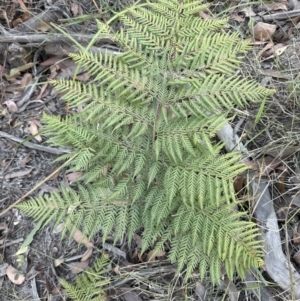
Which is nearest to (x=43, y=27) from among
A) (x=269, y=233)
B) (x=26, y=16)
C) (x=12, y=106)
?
(x=26, y=16)

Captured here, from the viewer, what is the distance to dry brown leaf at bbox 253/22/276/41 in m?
2.98

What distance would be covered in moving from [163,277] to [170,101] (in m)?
1.07

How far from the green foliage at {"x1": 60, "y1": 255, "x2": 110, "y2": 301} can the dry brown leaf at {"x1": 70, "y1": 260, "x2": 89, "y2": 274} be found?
9 cm

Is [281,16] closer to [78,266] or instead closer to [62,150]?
[62,150]

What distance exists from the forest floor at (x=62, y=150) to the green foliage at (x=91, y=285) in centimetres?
12

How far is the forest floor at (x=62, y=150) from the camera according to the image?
8.39ft

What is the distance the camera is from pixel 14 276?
9.12 ft

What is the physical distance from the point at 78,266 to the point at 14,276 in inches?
16.7

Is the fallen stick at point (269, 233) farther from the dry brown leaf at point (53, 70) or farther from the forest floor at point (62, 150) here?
the dry brown leaf at point (53, 70)

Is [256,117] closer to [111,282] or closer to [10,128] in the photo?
[111,282]

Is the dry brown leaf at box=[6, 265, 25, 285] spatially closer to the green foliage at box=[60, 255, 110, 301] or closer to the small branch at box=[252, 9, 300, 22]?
the green foliage at box=[60, 255, 110, 301]

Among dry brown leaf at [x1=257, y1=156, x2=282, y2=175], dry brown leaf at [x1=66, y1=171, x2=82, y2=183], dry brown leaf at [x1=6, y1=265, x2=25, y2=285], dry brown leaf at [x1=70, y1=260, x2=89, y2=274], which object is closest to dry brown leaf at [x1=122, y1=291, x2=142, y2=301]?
dry brown leaf at [x1=70, y1=260, x2=89, y2=274]

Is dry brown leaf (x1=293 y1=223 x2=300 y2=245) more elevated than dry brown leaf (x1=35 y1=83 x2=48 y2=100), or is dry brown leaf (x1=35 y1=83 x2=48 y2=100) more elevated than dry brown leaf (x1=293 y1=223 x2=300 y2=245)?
dry brown leaf (x1=293 y1=223 x2=300 y2=245)

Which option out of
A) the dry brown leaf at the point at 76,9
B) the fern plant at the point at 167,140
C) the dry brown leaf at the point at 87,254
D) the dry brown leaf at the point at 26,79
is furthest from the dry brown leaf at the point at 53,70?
the dry brown leaf at the point at 87,254
